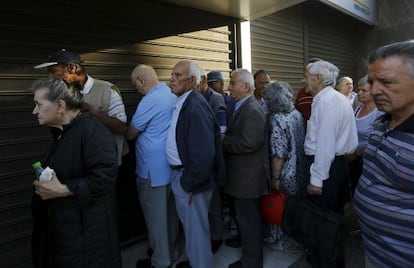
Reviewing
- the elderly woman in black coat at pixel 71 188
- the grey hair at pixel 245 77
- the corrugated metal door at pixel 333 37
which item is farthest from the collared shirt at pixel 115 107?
the corrugated metal door at pixel 333 37

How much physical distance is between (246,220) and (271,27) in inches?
190

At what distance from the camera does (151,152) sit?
112 inches

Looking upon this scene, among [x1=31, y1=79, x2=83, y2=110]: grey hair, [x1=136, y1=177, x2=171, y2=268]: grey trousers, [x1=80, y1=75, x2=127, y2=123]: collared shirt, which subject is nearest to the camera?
[x1=31, y1=79, x2=83, y2=110]: grey hair

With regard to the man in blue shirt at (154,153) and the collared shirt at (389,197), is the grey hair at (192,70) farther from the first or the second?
the collared shirt at (389,197)

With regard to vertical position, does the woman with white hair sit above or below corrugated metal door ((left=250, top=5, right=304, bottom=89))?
below

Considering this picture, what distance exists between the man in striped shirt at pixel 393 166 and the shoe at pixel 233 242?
80.5 inches

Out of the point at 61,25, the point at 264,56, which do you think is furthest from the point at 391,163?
Result: the point at 264,56

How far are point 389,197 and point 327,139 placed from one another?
1.11 metres

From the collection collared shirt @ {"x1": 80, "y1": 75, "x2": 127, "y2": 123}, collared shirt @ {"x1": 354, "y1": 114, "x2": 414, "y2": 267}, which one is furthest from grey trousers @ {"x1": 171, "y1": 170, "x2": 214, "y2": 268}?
collared shirt @ {"x1": 354, "y1": 114, "x2": 414, "y2": 267}

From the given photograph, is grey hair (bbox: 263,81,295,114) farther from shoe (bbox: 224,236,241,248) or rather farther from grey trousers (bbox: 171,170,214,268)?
shoe (bbox: 224,236,241,248)

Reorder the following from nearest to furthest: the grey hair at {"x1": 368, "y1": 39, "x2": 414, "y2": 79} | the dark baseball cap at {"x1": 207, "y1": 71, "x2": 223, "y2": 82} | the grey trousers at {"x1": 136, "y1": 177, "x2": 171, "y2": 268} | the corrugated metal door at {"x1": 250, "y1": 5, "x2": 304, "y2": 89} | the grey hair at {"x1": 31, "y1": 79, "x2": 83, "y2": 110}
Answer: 1. the grey hair at {"x1": 368, "y1": 39, "x2": 414, "y2": 79}
2. the grey hair at {"x1": 31, "y1": 79, "x2": 83, "y2": 110}
3. the grey trousers at {"x1": 136, "y1": 177, "x2": 171, "y2": 268}
4. the dark baseball cap at {"x1": 207, "y1": 71, "x2": 223, "y2": 82}
5. the corrugated metal door at {"x1": 250, "y1": 5, "x2": 304, "y2": 89}

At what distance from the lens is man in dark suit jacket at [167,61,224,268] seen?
2.46m

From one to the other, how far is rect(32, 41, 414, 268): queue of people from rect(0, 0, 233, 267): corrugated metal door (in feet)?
2.05

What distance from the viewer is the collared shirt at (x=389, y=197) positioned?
57.7 inches
